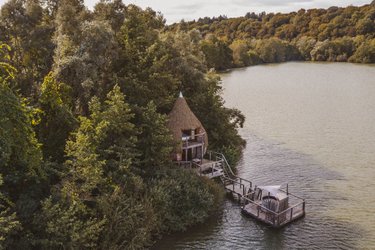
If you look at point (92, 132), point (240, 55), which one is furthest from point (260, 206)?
point (240, 55)

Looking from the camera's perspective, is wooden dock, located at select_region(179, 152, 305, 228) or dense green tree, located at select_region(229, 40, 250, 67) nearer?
wooden dock, located at select_region(179, 152, 305, 228)

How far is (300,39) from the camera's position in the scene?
513ft

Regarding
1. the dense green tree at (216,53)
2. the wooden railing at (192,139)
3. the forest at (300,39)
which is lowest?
the wooden railing at (192,139)

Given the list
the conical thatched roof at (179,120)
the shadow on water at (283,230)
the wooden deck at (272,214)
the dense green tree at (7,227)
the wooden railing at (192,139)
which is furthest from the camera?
the wooden railing at (192,139)

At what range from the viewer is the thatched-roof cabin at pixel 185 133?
106ft

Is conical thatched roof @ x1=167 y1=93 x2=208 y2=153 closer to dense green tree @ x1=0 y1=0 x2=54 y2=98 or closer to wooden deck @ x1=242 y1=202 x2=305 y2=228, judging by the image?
wooden deck @ x1=242 y1=202 x2=305 y2=228

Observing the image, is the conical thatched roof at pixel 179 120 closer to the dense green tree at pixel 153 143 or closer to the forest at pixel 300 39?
the dense green tree at pixel 153 143

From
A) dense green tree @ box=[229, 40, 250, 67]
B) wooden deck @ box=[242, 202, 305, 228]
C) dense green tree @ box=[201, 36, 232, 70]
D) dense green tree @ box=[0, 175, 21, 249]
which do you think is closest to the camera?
dense green tree @ box=[0, 175, 21, 249]

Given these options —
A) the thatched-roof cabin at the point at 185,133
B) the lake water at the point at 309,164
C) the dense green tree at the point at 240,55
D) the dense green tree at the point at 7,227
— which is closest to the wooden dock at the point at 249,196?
the lake water at the point at 309,164

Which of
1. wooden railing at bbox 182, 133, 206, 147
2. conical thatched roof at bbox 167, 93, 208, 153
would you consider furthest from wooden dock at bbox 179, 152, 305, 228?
conical thatched roof at bbox 167, 93, 208, 153

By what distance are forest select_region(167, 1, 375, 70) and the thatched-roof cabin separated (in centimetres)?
8145

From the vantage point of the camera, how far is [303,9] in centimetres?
19538

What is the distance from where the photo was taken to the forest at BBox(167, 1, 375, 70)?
5094 inches

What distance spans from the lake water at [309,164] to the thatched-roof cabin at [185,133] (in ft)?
16.7
